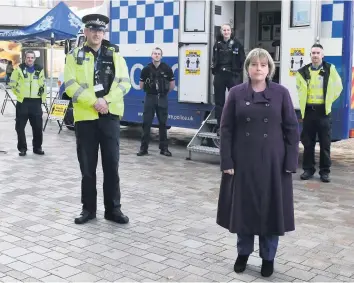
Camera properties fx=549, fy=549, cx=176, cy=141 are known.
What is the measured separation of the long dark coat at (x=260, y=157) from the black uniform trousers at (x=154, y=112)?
5234 millimetres

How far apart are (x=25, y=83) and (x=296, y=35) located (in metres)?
4.30

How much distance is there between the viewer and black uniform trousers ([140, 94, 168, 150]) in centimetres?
910

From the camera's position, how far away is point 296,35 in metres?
7.67

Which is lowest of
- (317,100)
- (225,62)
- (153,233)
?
(153,233)

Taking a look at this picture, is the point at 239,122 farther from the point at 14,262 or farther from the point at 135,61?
the point at 135,61

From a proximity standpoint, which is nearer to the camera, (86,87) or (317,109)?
(86,87)

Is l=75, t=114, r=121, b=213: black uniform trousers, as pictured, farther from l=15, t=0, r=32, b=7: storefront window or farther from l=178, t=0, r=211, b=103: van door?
l=15, t=0, r=32, b=7: storefront window

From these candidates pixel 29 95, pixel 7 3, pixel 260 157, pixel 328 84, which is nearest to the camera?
pixel 260 157

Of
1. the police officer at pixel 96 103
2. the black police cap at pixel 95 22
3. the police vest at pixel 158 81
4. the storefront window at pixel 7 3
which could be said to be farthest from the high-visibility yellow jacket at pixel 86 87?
the storefront window at pixel 7 3

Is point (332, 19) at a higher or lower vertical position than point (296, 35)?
higher

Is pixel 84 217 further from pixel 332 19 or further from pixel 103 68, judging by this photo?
pixel 332 19

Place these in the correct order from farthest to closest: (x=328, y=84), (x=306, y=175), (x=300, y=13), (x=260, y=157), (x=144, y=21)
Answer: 1. (x=144, y=21)
2. (x=300, y=13)
3. (x=306, y=175)
4. (x=328, y=84)
5. (x=260, y=157)

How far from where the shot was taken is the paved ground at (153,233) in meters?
3.99

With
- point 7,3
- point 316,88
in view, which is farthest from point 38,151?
point 7,3
